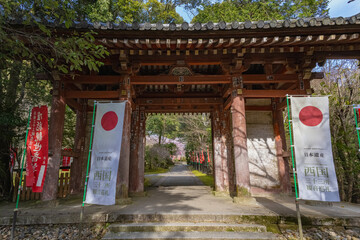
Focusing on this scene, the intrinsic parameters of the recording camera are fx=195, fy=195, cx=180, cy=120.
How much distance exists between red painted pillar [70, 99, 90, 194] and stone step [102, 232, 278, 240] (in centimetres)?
419

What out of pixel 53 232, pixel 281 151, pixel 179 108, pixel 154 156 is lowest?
pixel 53 232

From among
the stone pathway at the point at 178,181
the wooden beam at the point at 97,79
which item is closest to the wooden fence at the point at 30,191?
the wooden beam at the point at 97,79

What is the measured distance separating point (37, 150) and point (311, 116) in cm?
722

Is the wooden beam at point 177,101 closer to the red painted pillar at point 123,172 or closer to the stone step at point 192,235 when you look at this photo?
the red painted pillar at point 123,172

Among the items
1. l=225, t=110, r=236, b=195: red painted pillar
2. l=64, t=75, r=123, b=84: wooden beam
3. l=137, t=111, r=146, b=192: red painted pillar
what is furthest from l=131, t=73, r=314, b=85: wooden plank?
l=137, t=111, r=146, b=192: red painted pillar

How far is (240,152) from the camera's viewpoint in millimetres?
5953

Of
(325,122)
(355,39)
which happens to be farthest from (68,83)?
(355,39)

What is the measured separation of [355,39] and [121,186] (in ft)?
24.8

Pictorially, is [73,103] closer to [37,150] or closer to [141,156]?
[37,150]

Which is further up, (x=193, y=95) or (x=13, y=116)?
(x=193, y=95)

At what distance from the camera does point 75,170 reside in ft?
24.7

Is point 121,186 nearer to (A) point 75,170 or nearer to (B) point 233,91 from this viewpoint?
(A) point 75,170

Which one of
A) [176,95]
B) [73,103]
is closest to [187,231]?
[176,95]

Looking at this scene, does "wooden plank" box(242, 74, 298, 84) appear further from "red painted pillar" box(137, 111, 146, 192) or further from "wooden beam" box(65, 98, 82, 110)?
"wooden beam" box(65, 98, 82, 110)
